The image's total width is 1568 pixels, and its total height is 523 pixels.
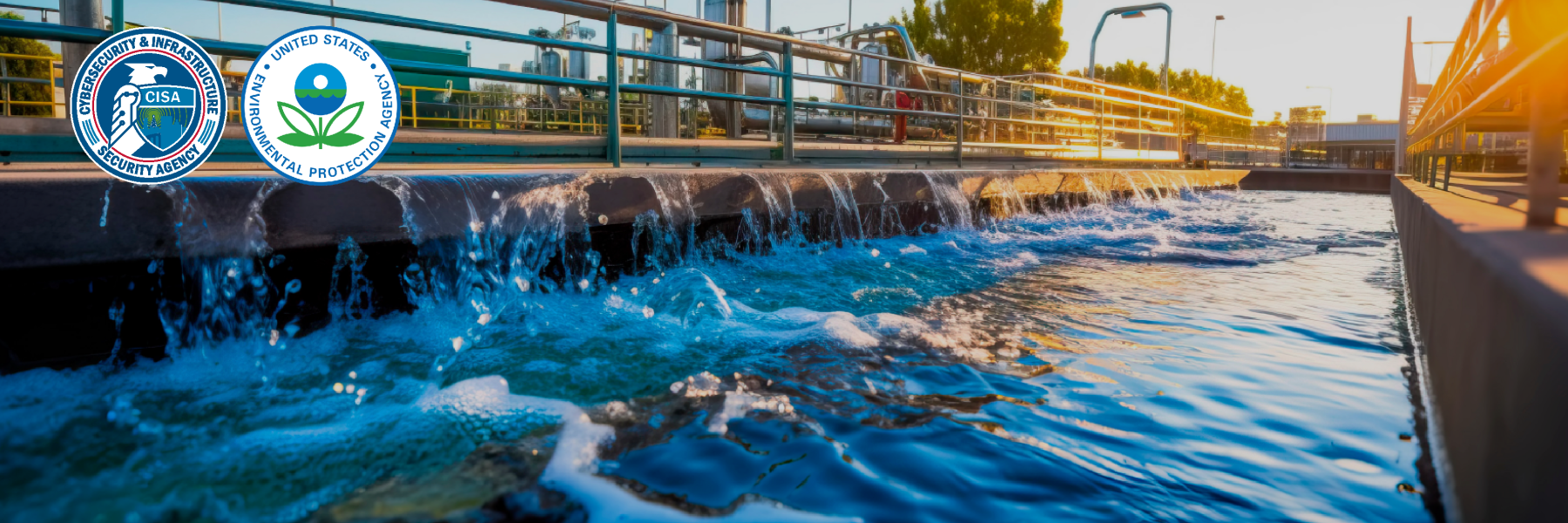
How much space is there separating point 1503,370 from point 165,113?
4683mm

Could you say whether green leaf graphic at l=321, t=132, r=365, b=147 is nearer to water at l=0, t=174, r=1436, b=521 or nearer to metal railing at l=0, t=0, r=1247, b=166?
metal railing at l=0, t=0, r=1247, b=166

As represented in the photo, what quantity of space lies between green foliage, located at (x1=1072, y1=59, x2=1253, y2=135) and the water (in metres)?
41.5

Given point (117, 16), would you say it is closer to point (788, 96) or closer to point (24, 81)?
point (788, 96)

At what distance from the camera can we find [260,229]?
2859 millimetres

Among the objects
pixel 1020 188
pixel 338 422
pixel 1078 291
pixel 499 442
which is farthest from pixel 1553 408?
pixel 1020 188

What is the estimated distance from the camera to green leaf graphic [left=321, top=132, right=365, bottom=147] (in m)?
3.66

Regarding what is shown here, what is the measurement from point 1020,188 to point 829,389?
19.4 ft

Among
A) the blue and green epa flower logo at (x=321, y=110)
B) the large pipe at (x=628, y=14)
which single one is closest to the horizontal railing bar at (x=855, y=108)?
the large pipe at (x=628, y=14)

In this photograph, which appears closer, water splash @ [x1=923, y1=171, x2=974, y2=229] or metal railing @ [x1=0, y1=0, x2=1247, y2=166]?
metal railing @ [x1=0, y1=0, x2=1247, y2=166]

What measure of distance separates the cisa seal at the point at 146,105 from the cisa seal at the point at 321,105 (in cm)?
21

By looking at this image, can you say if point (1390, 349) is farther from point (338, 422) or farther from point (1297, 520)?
point (338, 422)

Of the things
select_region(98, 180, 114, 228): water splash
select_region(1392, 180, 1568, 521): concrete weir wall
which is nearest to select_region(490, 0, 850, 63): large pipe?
select_region(98, 180, 114, 228): water splash

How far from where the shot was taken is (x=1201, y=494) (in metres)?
1.88

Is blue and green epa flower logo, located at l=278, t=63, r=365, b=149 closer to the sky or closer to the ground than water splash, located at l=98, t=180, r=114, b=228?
closer to the sky
